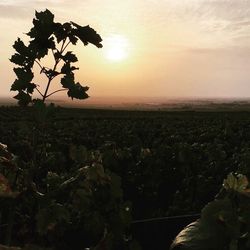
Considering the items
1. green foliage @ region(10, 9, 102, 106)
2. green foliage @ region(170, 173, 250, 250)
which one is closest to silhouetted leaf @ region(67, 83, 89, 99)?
green foliage @ region(10, 9, 102, 106)

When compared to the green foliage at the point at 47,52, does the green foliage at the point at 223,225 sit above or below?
below

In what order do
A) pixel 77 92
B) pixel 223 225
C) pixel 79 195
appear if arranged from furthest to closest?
pixel 79 195 → pixel 77 92 → pixel 223 225

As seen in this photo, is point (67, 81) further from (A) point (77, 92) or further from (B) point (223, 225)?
(B) point (223, 225)

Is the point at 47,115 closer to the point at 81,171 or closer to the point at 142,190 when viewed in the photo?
the point at 81,171

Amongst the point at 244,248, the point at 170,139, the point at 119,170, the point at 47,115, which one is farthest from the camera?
the point at 170,139

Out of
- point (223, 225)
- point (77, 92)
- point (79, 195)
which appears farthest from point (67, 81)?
point (223, 225)

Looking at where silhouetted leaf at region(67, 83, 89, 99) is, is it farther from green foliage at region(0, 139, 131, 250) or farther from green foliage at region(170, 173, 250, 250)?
green foliage at region(170, 173, 250, 250)

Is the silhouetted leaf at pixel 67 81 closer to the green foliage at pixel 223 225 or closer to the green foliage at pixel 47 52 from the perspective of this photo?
the green foliage at pixel 47 52

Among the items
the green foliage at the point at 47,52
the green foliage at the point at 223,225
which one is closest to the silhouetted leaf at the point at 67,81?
the green foliage at the point at 47,52

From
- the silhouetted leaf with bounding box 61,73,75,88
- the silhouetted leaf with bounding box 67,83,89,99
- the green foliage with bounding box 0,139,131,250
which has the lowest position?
the green foliage with bounding box 0,139,131,250

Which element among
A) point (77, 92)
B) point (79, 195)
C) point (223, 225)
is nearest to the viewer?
point (223, 225)

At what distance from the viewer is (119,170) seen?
8750 millimetres

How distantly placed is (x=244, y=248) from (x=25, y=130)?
1.23m

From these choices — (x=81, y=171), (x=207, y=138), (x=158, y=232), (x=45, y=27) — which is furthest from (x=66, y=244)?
(x=207, y=138)
